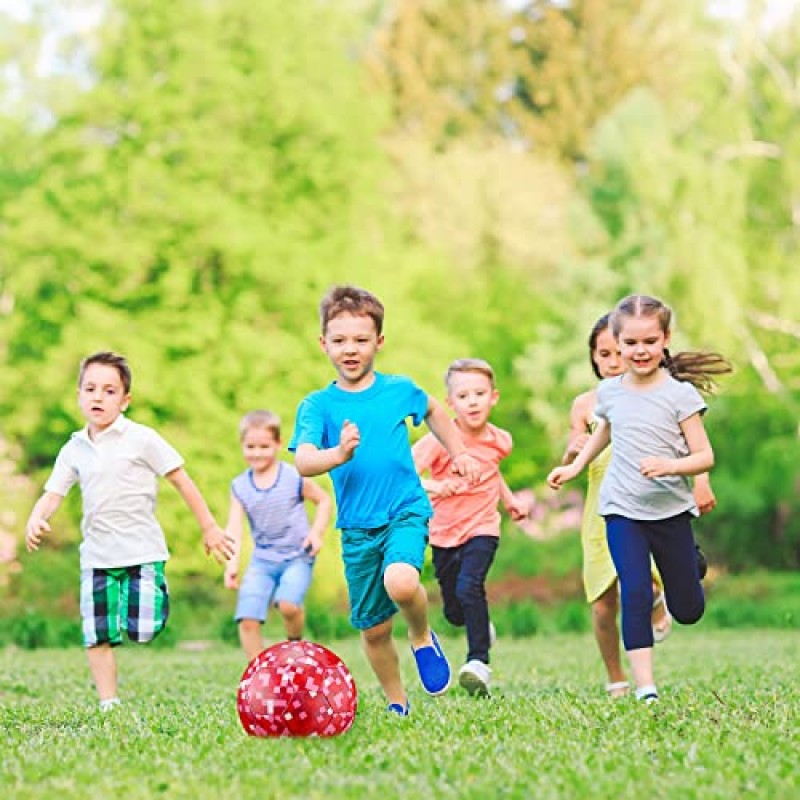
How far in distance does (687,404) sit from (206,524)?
8.81 feet

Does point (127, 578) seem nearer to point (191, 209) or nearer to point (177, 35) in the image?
point (191, 209)

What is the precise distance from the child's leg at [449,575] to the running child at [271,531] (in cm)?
123

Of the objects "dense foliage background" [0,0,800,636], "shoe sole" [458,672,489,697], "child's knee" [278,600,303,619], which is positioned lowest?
"shoe sole" [458,672,489,697]

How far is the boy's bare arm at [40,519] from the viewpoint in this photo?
827cm

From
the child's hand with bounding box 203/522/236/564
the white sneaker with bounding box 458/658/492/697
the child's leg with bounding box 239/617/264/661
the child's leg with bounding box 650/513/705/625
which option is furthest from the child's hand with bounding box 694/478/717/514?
the child's leg with bounding box 239/617/264/661

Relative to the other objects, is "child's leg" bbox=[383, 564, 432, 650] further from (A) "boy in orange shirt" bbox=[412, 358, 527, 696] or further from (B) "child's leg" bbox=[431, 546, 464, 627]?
(B) "child's leg" bbox=[431, 546, 464, 627]

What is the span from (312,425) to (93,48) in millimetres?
25113

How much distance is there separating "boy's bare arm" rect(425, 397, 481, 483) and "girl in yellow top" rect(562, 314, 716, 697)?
51.0 inches

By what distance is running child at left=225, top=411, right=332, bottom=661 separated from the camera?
10.7 meters

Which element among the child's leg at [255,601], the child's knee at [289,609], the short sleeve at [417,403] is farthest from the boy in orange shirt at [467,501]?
the short sleeve at [417,403]

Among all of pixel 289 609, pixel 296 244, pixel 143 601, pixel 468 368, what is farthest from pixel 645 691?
pixel 296 244

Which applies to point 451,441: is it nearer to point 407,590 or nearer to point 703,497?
point 407,590

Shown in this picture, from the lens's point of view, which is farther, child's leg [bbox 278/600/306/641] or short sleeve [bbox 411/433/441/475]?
child's leg [bbox 278/600/306/641]

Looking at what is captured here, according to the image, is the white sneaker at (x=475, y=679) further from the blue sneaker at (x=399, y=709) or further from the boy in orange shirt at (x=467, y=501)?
the blue sneaker at (x=399, y=709)
